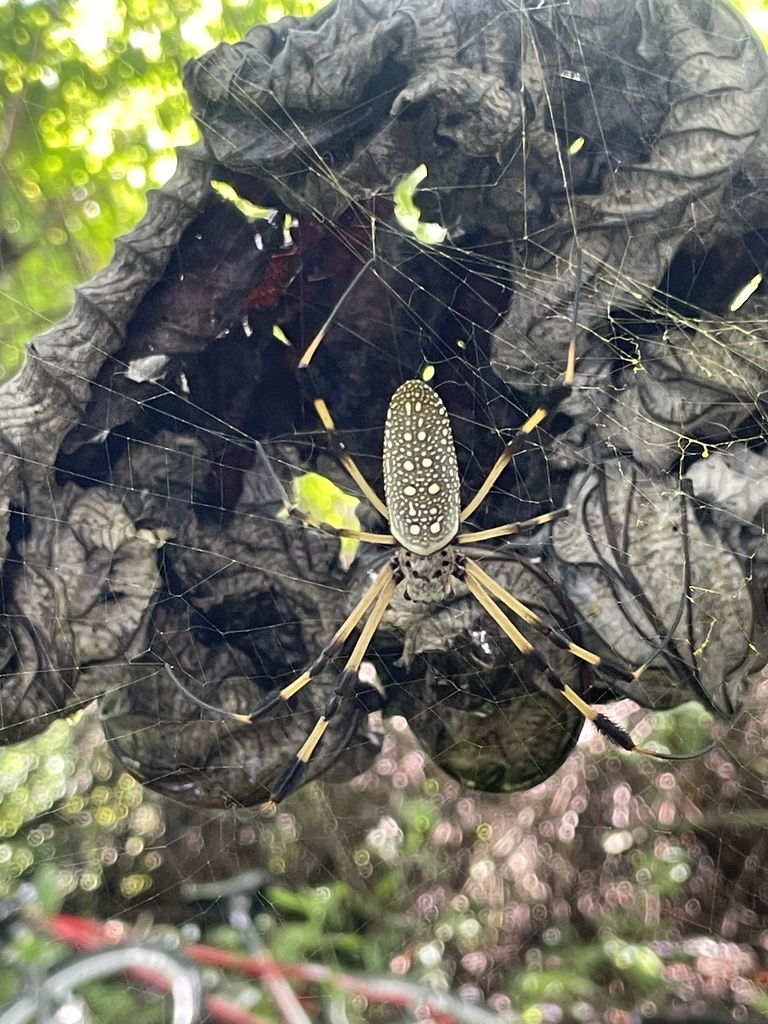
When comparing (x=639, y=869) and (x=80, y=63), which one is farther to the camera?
(x=639, y=869)

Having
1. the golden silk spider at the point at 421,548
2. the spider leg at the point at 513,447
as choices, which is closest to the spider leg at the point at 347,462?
the golden silk spider at the point at 421,548

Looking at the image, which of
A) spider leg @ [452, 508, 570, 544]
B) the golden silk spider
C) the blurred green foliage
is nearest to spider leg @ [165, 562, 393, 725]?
the golden silk spider

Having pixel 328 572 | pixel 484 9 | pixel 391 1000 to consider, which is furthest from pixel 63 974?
pixel 484 9

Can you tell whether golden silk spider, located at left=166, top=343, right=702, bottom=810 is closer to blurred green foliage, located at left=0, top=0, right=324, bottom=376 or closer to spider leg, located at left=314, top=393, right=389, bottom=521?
spider leg, located at left=314, top=393, right=389, bottom=521

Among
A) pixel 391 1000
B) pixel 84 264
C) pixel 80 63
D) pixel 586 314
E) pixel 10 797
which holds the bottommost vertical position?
pixel 391 1000

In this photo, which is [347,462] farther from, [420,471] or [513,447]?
[513,447]

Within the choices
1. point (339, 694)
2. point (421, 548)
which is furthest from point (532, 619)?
point (339, 694)

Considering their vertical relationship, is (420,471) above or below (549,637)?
above

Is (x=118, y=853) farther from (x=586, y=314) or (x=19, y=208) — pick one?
(x=586, y=314)
